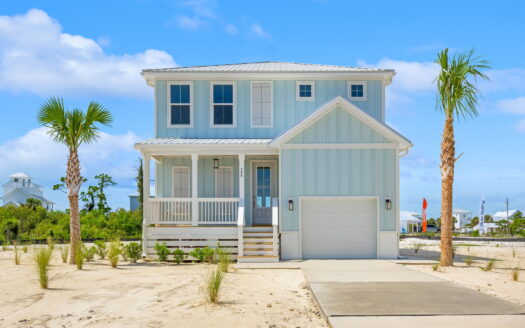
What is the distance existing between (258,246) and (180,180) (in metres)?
4.84

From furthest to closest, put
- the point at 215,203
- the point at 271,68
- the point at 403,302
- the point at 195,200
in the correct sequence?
1. the point at 271,68
2. the point at 215,203
3. the point at 195,200
4. the point at 403,302

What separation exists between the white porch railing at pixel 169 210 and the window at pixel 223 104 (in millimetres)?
3368

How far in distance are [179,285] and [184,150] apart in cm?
792

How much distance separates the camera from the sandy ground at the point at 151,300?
351 inches

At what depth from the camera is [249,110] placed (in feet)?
70.0

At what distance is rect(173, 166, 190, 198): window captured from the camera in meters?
21.6

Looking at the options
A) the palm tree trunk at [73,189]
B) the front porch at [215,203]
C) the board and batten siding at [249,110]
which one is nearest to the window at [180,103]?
the board and batten siding at [249,110]

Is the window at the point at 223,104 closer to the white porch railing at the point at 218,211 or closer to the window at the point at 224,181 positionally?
the window at the point at 224,181

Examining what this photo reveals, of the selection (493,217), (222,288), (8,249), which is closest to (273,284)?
(222,288)

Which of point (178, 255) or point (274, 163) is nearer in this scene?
point (178, 255)

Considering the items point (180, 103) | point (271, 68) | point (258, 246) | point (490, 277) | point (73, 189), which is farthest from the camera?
point (271, 68)

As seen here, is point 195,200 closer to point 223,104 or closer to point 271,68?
point 223,104

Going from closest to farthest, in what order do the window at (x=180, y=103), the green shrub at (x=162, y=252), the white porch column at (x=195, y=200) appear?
the green shrub at (x=162, y=252), the white porch column at (x=195, y=200), the window at (x=180, y=103)

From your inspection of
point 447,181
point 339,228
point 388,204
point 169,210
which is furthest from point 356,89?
point 169,210
